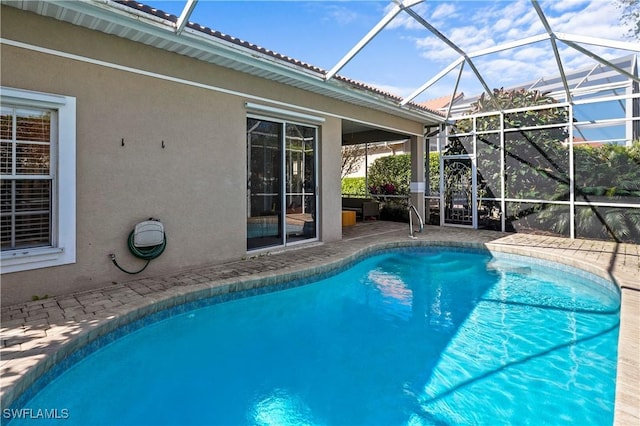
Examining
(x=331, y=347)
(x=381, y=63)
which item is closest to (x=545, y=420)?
(x=331, y=347)

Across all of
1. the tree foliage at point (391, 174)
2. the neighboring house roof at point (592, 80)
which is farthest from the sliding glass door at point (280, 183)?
the tree foliage at point (391, 174)

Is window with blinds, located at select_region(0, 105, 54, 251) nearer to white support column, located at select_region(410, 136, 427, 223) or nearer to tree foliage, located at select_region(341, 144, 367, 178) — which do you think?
white support column, located at select_region(410, 136, 427, 223)

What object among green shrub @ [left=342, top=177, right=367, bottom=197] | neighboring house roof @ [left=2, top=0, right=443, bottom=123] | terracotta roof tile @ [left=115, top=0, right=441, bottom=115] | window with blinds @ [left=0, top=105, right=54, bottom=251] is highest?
terracotta roof tile @ [left=115, top=0, right=441, bottom=115]

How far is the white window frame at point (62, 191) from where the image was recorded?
193 inches

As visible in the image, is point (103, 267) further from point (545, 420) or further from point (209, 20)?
point (545, 420)

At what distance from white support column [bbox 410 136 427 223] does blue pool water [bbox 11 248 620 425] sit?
6.91 metres

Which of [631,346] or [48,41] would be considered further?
[48,41]

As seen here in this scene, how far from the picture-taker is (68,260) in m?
5.13

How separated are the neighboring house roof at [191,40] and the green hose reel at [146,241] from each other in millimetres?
2984

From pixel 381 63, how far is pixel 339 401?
8.15m

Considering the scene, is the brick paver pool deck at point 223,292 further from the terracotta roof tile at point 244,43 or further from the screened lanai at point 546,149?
the terracotta roof tile at point 244,43

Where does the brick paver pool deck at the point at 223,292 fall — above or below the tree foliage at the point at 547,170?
below

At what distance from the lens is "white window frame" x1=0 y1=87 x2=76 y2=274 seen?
4902mm

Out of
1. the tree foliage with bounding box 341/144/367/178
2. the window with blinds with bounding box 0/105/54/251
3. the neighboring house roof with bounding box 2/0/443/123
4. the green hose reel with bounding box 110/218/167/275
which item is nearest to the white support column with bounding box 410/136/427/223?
the neighboring house roof with bounding box 2/0/443/123
